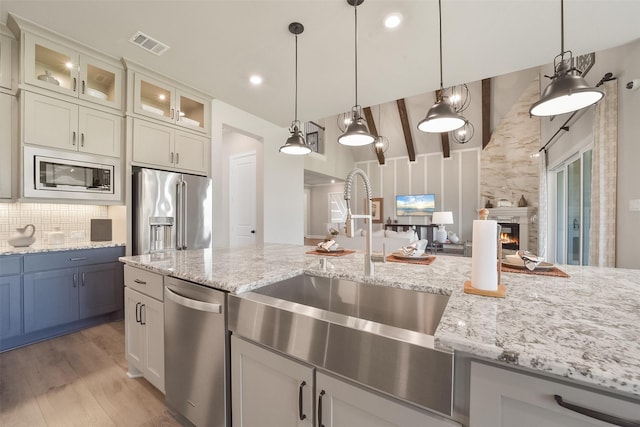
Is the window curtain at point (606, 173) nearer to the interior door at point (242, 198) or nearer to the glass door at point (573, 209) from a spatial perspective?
the glass door at point (573, 209)

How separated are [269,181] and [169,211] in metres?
1.91

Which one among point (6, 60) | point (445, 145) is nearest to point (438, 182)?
point (445, 145)

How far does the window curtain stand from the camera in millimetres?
2635

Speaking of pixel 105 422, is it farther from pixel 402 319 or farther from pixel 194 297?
pixel 402 319

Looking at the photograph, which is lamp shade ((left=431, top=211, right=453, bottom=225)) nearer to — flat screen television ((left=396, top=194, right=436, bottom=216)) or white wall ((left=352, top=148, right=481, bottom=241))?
white wall ((left=352, top=148, right=481, bottom=241))

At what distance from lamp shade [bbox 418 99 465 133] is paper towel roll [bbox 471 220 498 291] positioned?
3.05 ft

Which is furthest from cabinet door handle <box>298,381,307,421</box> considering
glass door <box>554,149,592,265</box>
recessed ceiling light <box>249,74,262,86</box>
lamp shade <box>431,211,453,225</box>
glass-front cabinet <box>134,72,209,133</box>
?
lamp shade <box>431,211,453,225</box>

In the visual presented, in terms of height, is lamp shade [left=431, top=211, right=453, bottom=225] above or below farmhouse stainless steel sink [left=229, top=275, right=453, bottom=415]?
above

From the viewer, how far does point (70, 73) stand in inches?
99.8

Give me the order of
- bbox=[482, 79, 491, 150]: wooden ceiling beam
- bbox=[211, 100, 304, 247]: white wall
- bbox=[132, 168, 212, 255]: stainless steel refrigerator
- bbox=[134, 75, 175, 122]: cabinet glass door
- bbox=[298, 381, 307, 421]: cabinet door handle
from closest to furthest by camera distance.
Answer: bbox=[298, 381, 307, 421]: cabinet door handle
bbox=[132, 168, 212, 255]: stainless steel refrigerator
bbox=[134, 75, 175, 122]: cabinet glass door
bbox=[211, 100, 304, 247]: white wall
bbox=[482, 79, 491, 150]: wooden ceiling beam

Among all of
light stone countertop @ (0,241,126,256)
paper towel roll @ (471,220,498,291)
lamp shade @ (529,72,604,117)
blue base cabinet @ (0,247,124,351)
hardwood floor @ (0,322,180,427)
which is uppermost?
lamp shade @ (529,72,604,117)

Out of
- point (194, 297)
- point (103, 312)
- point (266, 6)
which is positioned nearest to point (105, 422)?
point (194, 297)

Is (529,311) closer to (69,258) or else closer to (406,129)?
(69,258)

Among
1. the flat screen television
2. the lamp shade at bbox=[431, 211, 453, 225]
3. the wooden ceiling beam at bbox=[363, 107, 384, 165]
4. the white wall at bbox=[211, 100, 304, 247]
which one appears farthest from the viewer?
Answer: the flat screen television
